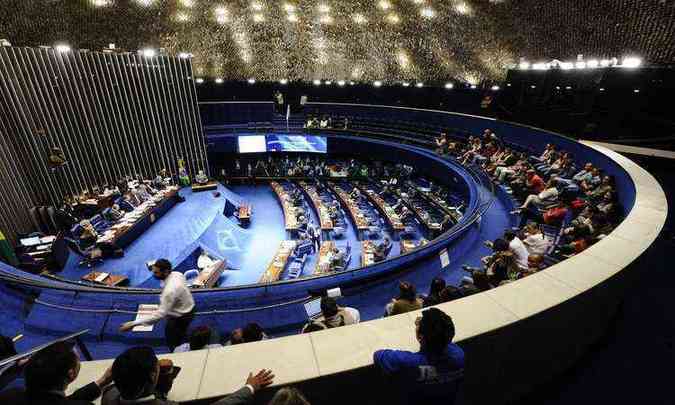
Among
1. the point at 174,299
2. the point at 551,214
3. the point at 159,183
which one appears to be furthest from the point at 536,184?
the point at 159,183

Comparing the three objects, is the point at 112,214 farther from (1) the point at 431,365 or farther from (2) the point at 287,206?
(1) the point at 431,365

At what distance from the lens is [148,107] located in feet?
45.0

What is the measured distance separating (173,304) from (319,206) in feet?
32.6

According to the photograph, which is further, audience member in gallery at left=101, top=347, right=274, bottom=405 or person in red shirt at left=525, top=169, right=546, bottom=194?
person in red shirt at left=525, top=169, right=546, bottom=194

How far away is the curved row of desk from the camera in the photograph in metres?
1.86

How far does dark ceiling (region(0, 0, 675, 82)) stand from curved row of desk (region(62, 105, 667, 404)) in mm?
14231

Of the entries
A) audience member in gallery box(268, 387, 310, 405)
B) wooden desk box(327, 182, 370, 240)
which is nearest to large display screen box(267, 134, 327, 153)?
wooden desk box(327, 182, 370, 240)

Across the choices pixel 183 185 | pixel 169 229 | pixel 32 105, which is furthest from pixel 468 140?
pixel 32 105

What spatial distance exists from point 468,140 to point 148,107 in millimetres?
14684

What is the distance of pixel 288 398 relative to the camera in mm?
1247

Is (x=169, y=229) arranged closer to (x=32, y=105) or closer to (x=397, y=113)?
(x=32, y=105)

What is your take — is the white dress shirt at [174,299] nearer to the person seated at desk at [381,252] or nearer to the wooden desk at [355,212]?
the person seated at desk at [381,252]

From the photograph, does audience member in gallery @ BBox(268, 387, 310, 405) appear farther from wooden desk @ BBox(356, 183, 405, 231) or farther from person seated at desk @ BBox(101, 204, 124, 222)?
person seated at desk @ BBox(101, 204, 124, 222)

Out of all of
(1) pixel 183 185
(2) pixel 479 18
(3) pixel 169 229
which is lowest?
(3) pixel 169 229
